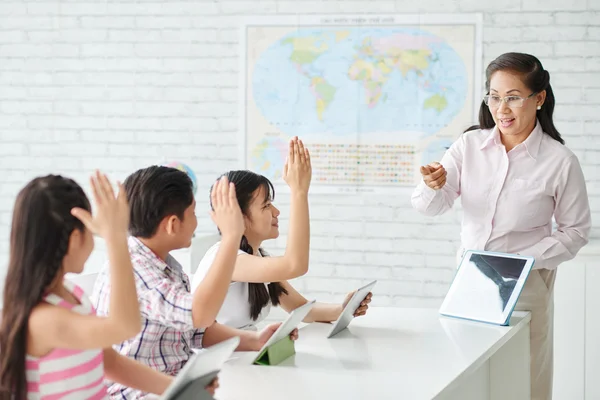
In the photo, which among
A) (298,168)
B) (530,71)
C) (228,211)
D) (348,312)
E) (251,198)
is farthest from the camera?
(530,71)

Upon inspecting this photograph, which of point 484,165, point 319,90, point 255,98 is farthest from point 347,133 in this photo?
point 484,165

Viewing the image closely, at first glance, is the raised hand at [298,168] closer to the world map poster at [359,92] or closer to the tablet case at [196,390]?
the tablet case at [196,390]

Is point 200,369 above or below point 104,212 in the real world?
below

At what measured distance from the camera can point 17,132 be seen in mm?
4301

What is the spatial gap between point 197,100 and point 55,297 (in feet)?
9.69

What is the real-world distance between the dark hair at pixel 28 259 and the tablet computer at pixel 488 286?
1.34m

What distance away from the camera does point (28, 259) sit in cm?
123

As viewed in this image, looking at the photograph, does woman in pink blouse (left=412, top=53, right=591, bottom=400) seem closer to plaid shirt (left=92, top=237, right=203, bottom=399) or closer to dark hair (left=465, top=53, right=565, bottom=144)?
dark hair (left=465, top=53, right=565, bottom=144)

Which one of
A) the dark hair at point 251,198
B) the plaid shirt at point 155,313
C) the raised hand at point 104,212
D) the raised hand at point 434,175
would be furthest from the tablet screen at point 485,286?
the raised hand at point 104,212

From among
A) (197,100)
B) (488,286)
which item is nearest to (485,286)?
(488,286)

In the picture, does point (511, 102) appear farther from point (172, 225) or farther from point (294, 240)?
point (172, 225)

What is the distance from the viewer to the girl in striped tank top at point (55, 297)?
1.21m

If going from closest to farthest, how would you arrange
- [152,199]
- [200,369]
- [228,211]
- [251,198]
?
[200,369] → [228,211] → [152,199] → [251,198]

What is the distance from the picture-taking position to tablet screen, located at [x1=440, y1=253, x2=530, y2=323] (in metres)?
2.20
